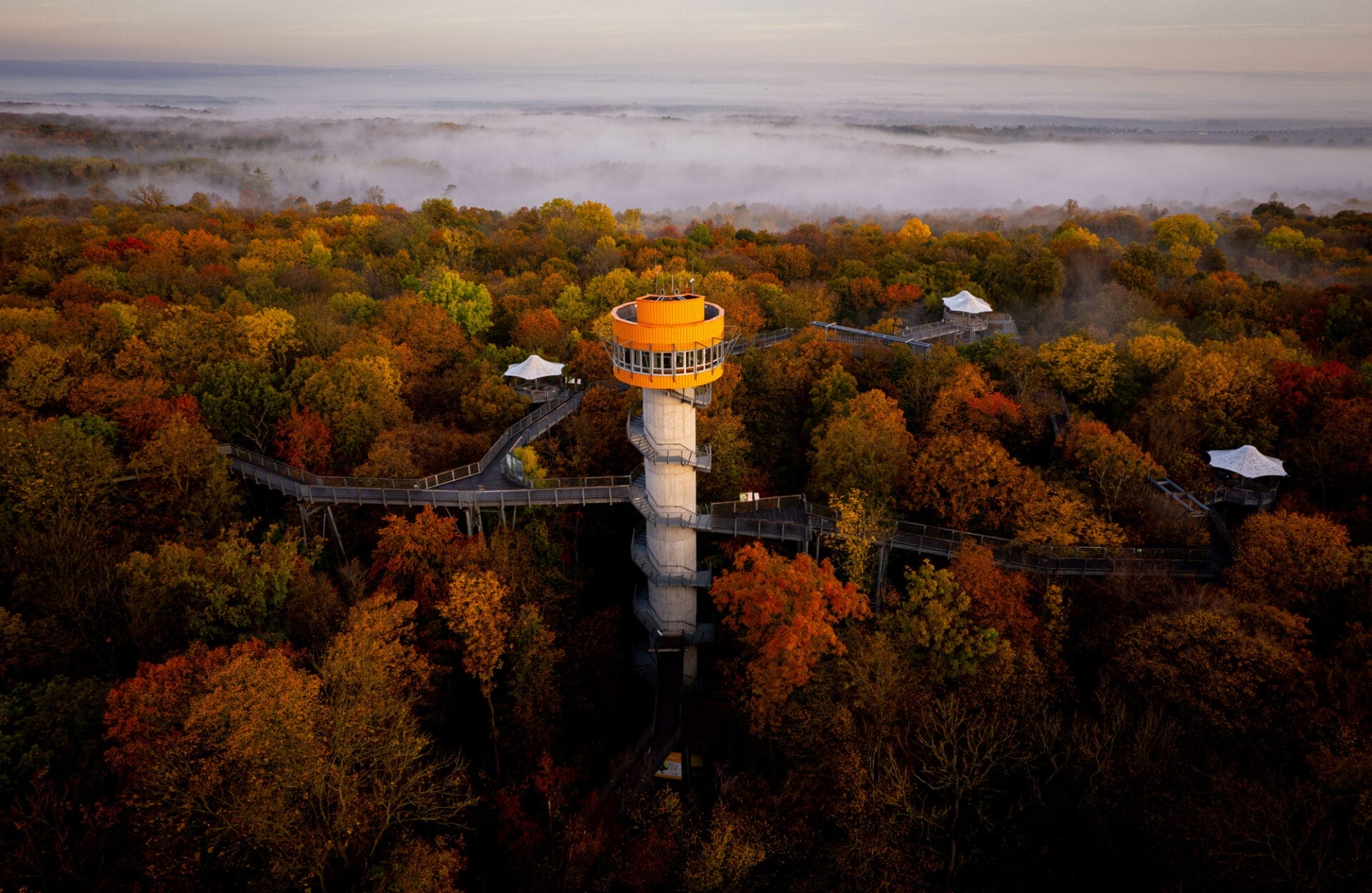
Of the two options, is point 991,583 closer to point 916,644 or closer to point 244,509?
point 916,644

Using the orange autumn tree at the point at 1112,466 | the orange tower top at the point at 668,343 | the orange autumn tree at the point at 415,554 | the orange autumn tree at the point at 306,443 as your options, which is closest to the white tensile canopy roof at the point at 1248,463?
the orange autumn tree at the point at 1112,466

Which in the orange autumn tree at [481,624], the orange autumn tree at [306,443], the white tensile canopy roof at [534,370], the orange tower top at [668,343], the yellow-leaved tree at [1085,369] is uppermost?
the orange tower top at [668,343]

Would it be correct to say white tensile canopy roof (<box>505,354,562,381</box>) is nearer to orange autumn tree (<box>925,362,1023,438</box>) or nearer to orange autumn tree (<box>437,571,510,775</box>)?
orange autumn tree (<box>437,571,510,775</box>)

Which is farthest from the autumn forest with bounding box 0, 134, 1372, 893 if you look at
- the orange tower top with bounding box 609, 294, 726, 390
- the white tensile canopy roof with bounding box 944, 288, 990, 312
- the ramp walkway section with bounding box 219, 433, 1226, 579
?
the orange tower top with bounding box 609, 294, 726, 390

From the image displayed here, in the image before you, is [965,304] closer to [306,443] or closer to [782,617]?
[782,617]

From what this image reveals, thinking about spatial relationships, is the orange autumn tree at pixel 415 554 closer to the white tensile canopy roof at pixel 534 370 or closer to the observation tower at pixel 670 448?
the observation tower at pixel 670 448

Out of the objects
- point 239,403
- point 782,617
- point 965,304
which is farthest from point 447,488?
point 965,304
